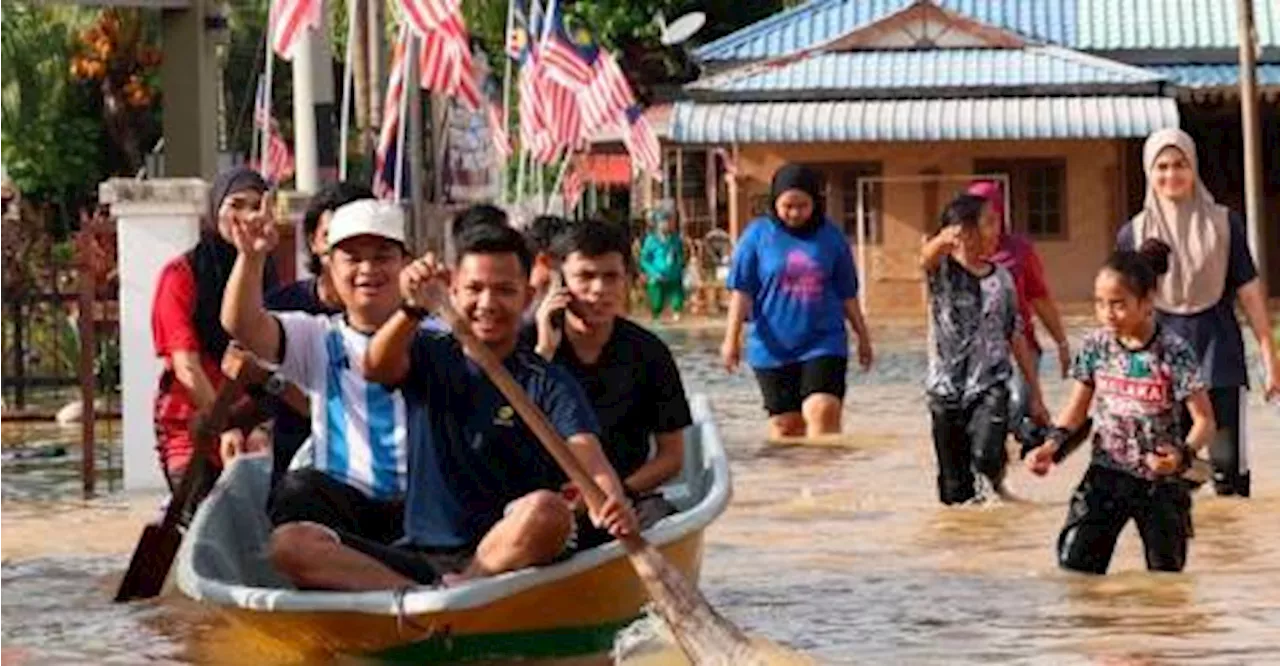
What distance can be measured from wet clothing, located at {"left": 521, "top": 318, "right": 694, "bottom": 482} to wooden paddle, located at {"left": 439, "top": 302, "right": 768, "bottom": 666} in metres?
1.88

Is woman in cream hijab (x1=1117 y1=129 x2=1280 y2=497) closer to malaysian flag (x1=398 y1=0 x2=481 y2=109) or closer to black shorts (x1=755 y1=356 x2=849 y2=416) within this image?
black shorts (x1=755 y1=356 x2=849 y2=416)

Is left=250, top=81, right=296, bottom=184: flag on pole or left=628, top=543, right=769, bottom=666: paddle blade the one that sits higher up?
left=250, top=81, right=296, bottom=184: flag on pole

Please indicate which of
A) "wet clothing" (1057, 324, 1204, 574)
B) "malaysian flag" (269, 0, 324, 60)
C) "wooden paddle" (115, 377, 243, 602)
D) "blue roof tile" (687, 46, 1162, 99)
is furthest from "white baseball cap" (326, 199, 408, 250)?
Result: "blue roof tile" (687, 46, 1162, 99)

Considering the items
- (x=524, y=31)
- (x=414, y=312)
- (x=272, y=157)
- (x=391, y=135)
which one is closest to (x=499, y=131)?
(x=524, y=31)

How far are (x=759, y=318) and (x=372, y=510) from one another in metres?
7.82

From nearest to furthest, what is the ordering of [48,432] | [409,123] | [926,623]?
[926,623]
[48,432]
[409,123]

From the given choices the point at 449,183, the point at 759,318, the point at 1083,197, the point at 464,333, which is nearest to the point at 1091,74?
the point at 1083,197

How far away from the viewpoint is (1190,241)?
50.6 ft

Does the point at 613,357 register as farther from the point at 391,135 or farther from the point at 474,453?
the point at 391,135

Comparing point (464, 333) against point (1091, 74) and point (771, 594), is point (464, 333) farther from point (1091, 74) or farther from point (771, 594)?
point (1091, 74)

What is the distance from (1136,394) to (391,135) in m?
15.9

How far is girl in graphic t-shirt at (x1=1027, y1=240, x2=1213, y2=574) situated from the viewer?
12.4 metres

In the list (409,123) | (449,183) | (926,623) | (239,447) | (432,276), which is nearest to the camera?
(432,276)

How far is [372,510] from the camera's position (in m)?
10.8
